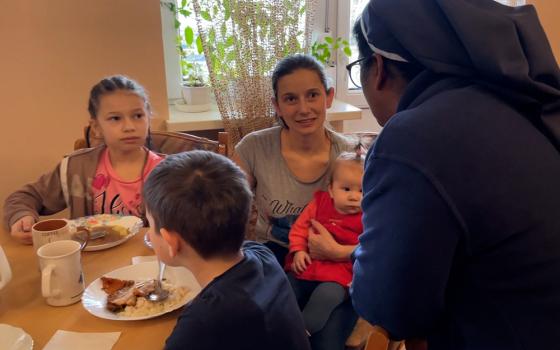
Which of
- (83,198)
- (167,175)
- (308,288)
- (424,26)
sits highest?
(424,26)

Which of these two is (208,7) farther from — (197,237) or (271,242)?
(197,237)

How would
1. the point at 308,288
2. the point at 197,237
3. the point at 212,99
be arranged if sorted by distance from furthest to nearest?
the point at 212,99
the point at 308,288
the point at 197,237

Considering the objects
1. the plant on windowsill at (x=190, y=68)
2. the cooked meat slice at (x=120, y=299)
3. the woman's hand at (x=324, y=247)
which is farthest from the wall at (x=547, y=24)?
the cooked meat slice at (x=120, y=299)

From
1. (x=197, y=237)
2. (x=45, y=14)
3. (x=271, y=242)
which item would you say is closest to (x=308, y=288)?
Answer: (x=271, y=242)

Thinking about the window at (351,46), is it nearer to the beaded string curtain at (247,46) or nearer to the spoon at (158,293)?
the beaded string curtain at (247,46)

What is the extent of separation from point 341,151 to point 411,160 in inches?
40.6

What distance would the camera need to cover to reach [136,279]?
1.11 metres

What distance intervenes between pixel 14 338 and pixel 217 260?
39cm

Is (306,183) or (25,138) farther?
(25,138)

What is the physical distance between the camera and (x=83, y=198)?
1635 millimetres

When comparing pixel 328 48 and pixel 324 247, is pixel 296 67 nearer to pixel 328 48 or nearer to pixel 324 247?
pixel 324 247

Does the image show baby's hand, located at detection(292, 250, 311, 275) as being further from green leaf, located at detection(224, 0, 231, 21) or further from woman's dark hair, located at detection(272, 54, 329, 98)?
green leaf, located at detection(224, 0, 231, 21)

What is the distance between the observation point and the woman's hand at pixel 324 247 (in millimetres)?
1553

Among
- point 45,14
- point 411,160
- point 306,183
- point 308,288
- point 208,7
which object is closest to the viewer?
point 411,160
